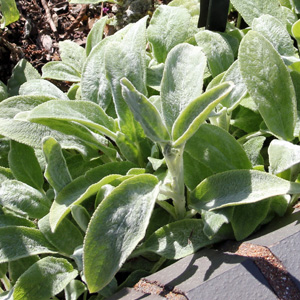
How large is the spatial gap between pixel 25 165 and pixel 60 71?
0.46 meters

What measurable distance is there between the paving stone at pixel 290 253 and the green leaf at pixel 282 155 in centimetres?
16

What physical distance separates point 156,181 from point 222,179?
0.16 meters

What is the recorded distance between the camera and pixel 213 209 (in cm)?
101

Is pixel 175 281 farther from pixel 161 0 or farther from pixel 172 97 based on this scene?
pixel 161 0

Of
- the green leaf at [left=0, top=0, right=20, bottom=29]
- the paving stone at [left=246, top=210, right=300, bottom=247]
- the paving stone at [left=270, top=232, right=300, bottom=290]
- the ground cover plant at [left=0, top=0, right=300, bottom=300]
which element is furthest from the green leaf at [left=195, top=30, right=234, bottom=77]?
the green leaf at [left=0, top=0, right=20, bottom=29]

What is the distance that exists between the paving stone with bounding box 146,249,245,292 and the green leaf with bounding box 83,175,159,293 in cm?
12

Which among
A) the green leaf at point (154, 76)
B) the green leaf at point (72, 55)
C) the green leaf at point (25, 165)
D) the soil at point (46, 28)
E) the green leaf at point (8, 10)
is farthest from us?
the soil at point (46, 28)

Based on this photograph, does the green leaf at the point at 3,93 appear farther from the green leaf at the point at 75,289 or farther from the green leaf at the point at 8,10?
the green leaf at the point at 75,289

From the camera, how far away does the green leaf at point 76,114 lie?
1065 mm

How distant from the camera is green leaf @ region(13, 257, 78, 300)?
1.03 m

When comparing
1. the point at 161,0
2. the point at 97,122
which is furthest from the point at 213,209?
the point at 161,0

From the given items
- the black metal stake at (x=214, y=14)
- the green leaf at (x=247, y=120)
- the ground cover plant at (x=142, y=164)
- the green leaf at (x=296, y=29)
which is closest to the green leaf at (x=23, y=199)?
the ground cover plant at (x=142, y=164)

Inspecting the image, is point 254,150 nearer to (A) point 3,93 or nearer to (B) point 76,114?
(B) point 76,114

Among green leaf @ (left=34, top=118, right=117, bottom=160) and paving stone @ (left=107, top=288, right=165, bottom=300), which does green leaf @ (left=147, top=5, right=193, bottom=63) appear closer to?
green leaf @ (left=34, top=118, right=117, bottom=160)
